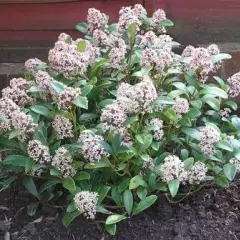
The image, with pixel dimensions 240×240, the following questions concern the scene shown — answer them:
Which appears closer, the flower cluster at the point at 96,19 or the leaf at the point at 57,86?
the leaf at the point at 57,86

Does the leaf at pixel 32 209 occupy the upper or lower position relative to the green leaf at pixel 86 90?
lower

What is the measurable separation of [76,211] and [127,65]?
2.17ft

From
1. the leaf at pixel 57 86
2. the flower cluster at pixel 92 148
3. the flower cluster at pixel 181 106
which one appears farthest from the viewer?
the flower cluster at pixel 181 106

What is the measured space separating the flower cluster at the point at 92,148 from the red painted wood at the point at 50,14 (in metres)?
1.38

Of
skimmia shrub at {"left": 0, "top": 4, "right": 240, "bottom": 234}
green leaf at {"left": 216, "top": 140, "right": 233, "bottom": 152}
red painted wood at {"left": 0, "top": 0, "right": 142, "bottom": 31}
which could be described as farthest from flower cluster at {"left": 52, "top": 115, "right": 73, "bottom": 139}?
red painted wood at {"left": 0, "top": 0, "right": 142, "bottom": 31}

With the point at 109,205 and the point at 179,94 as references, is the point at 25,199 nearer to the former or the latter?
the point at 109,205

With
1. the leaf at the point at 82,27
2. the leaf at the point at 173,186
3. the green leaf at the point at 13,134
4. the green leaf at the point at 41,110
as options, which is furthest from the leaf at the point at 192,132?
the leaf at the point at 82,27

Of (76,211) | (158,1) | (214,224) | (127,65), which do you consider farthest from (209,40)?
(76,211)

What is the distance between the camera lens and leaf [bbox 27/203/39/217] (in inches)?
90.1

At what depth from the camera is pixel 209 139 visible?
205cm

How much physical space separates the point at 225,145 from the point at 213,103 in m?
0.30

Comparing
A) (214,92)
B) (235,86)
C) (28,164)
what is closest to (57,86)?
(28,164)

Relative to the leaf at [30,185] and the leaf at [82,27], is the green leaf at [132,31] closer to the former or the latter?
the leaf at [82,27]

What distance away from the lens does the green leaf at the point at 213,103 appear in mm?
2305
